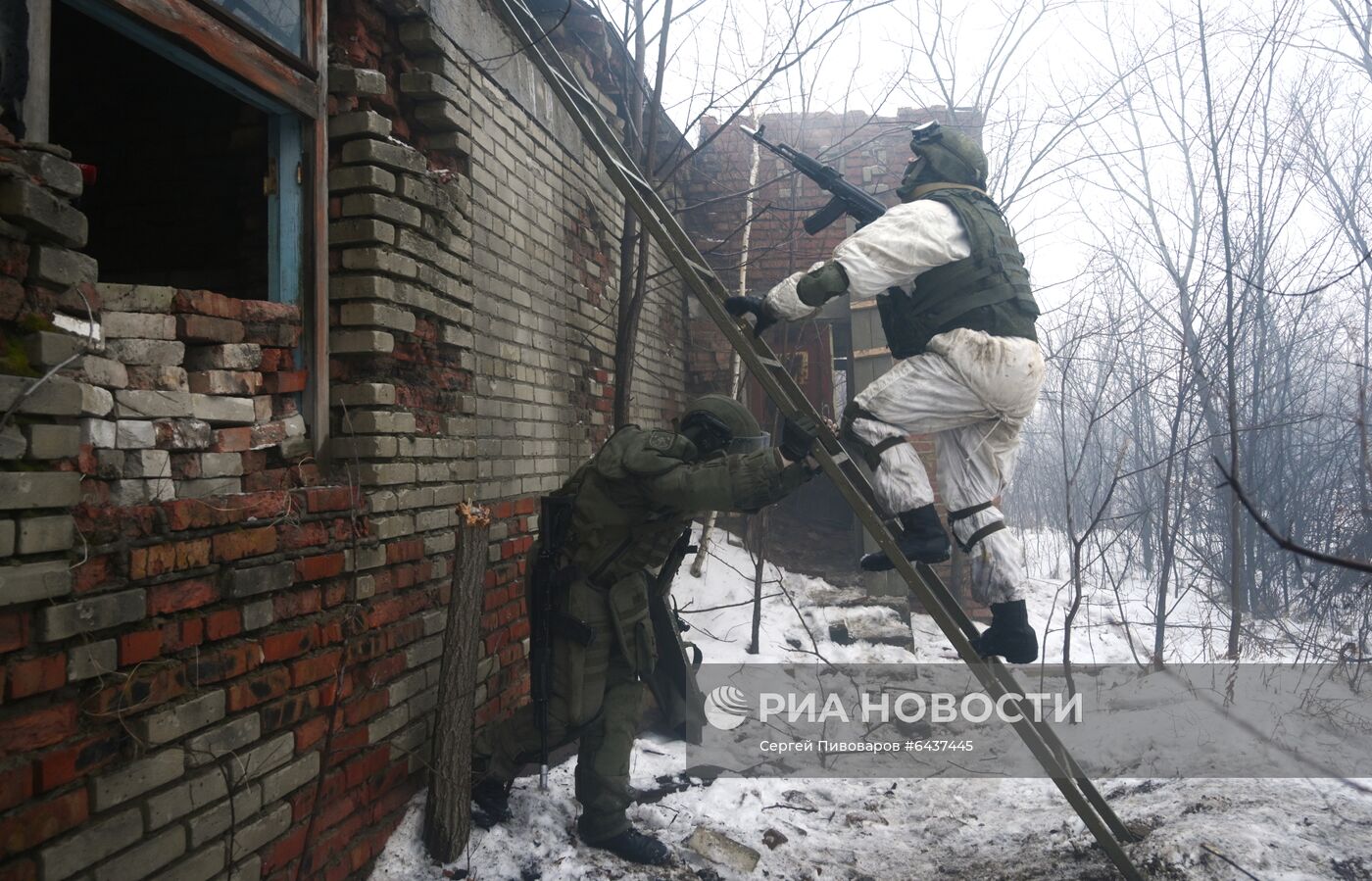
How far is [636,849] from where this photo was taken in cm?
295

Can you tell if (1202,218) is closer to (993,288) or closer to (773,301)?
(993,288)

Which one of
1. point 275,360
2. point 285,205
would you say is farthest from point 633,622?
point 285,205

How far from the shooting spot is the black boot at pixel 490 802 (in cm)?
296

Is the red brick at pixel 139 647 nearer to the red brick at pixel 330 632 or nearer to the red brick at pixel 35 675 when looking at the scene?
the red brick at pixel 35 675

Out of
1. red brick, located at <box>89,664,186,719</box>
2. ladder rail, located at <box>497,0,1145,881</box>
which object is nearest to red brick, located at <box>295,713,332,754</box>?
red brick, located at <box>89,664,186,719</box>

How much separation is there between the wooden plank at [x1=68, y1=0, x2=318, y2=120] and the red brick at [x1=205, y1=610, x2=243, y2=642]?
1477 mm

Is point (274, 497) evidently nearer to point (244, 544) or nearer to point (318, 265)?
point (244, 544)

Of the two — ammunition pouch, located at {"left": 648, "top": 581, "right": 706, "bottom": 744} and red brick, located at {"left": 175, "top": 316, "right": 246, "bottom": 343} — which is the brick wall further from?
ammunition pouch, located at {"left": 648, "top": 581, "right": 706, "bottom": 744}

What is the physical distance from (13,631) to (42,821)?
379 millimetres

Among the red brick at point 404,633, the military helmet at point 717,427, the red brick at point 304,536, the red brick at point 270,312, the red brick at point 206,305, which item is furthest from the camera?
the military helmet at point 717,427

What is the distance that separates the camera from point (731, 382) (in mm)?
7277

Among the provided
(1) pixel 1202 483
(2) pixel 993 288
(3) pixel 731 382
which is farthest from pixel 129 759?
(1) pixel 1202 483

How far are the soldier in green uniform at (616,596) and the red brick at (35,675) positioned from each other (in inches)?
63.6

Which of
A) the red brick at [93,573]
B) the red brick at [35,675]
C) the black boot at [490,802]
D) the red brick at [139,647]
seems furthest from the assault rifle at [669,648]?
the red brick at [35,675]
